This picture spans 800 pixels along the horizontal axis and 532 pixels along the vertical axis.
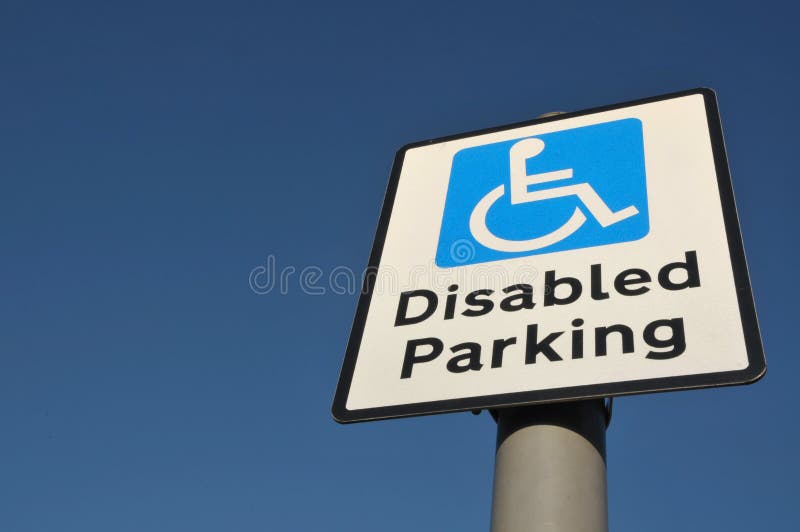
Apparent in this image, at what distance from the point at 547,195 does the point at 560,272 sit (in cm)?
27

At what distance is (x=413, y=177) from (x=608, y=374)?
91cm

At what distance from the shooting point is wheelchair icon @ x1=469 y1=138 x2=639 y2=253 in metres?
1.80

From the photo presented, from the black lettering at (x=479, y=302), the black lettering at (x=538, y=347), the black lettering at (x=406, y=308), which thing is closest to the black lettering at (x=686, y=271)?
Result: the black lettering at (x=538, y=347)

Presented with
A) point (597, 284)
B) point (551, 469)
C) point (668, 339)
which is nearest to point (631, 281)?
point (597, 284)

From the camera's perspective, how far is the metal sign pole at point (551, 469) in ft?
4.54

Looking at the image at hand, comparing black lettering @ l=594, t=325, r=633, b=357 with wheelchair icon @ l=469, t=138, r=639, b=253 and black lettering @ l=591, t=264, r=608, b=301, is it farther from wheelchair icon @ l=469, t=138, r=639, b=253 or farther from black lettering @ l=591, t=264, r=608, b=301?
wheelchair icon @ l=469, t=138, r=639, b=253

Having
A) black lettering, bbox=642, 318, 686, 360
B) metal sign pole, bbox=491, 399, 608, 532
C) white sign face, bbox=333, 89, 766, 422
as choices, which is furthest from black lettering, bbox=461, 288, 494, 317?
black lettering, bbox=642, 318, 686, 360

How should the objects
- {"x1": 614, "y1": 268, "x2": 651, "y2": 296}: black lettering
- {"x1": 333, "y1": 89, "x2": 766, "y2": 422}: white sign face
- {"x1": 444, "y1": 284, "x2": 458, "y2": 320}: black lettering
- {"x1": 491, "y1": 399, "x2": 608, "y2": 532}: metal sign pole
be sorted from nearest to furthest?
{"x1": 491, "y1": 399, "x2": 608, "y2": 532}: metal sign pole
{"x1": 333, "y1": 89, "x2": 766, "y2": 422}: white sign face
{"x1": 614, "y1": 268, "x2": 651, "y2": 296}: black lettering
{"x1": 444, "y1": 284, "x2": 458, "y2": 320}: black lettering

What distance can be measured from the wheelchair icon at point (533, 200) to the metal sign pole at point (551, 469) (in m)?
0.40

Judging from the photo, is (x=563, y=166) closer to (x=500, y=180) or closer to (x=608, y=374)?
(x=500, y=180)

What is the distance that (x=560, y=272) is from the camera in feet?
5.61

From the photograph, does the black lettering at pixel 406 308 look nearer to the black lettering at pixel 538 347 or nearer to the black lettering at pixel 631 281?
the black lettering at pixel 538 347

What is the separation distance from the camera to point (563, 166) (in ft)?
6.50

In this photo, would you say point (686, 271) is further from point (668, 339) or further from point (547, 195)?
point (547, 195)
